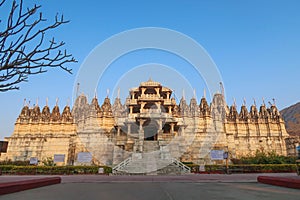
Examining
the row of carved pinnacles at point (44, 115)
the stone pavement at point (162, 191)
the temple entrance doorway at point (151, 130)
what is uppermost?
the row of carved pinnacles at point (44, 115)

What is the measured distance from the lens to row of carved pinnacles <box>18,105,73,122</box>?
132 feet

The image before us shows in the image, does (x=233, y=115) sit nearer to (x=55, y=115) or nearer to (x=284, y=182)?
(x=284, y=182)

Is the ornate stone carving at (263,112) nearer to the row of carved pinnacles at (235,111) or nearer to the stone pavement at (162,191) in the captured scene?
the row of carved pinnacles at (235,111)

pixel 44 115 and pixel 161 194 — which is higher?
pixel 44 115

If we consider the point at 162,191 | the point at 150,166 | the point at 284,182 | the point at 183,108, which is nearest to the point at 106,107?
the point at 183,108

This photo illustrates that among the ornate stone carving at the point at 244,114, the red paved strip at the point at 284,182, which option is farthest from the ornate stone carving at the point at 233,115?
the red paved strip at the point at 284,182

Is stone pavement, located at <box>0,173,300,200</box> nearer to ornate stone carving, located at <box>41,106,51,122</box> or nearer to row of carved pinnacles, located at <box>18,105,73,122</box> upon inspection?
row of carved pinnacles, located at <box>18,105,73,122</box>

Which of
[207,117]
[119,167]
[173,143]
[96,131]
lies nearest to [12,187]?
[119,167]

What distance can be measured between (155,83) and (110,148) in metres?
15.5

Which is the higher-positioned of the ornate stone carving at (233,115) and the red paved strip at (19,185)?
the ornate stone carving at (233,115)

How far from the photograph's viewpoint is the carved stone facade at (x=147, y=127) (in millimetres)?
32562

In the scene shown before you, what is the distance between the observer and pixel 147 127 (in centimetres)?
3419

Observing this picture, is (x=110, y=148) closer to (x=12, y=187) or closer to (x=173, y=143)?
(x=173, y=143)

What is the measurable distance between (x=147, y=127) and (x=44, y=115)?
22.6 meters
